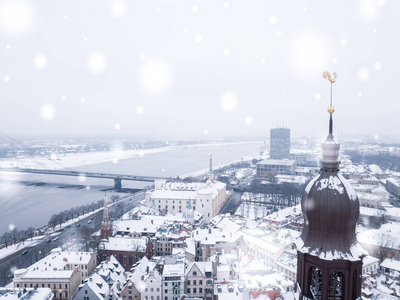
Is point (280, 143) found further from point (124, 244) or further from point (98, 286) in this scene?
point (98, 286)

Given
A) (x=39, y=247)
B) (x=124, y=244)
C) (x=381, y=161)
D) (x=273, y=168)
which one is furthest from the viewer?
(x=381, y=161)

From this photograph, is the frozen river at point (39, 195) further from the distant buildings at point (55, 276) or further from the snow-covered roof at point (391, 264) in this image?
the snow-covered roof at point (391, 264)

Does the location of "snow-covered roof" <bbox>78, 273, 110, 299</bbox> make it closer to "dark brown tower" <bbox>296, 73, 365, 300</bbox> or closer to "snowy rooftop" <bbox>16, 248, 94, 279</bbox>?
"snowy rooftop" <bbox>16, 248, 94, 279</bbox>

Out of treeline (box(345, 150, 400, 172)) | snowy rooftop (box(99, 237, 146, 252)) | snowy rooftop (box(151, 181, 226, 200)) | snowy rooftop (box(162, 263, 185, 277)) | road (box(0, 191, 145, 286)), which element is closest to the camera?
snowy rooftop (box(162, 263, 185, 277))

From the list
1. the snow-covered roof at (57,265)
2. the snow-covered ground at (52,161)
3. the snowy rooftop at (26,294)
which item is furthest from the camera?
the snow-covered ground at (52,161)

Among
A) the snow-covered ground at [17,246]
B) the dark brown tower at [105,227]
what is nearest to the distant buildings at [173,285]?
the dark brown tower at [105,227]

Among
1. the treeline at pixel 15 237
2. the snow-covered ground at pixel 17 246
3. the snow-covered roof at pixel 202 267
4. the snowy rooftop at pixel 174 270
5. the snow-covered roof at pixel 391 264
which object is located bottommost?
the snow-covered ground at pixel 17 246

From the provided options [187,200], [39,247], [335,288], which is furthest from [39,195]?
[335,288]

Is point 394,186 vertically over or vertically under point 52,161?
over

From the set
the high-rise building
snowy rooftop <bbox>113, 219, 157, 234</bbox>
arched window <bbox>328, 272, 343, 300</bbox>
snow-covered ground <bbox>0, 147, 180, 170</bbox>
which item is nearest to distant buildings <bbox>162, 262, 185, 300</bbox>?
snowy rooftop <bbox>113, 219, 157, 234</bbox>
